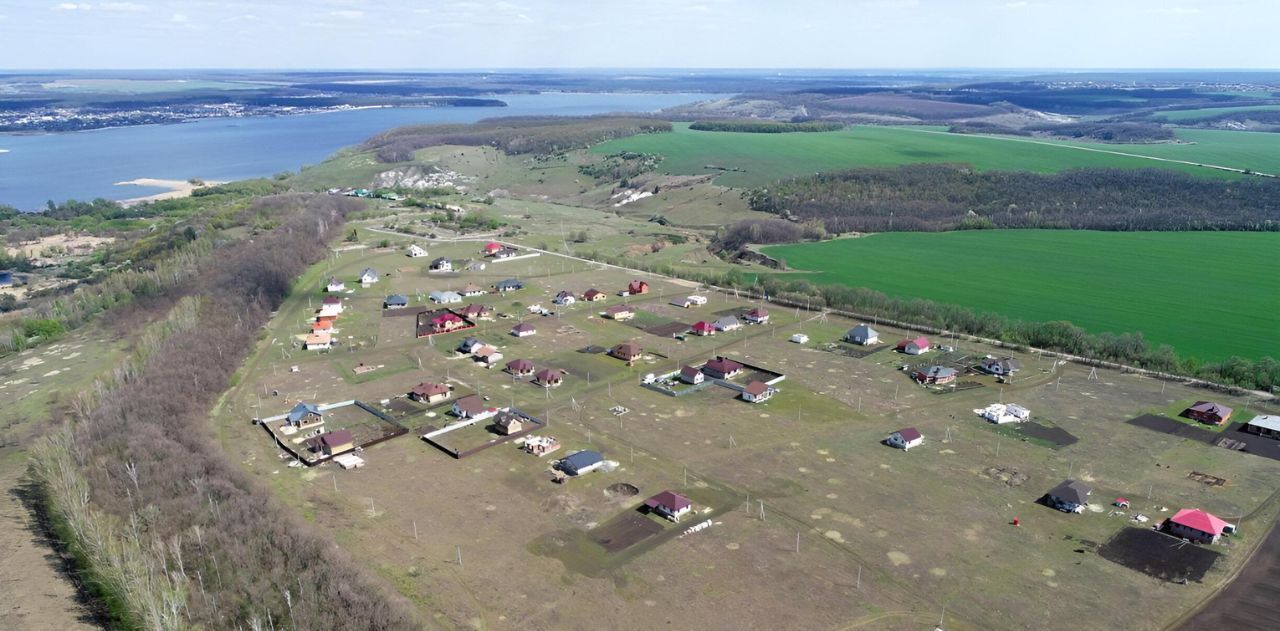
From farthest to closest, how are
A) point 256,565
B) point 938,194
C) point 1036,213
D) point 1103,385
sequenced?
point 938,194
point 1036,213
point 1103,385
point 256,565

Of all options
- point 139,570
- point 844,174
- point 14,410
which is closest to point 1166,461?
point 139,570

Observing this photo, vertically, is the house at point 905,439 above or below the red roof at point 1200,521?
below

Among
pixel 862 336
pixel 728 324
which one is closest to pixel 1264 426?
pixel 862 336

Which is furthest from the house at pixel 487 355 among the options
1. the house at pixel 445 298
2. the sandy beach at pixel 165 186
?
the sandy beach at pixel 165 186

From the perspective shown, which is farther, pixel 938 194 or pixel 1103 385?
pixel 938 194

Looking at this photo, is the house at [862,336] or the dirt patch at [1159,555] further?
the house at [862,336]

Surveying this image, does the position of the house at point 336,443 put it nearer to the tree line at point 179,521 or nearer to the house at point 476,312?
the tree line at point 179,521

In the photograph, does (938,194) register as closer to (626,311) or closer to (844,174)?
(844,174)
